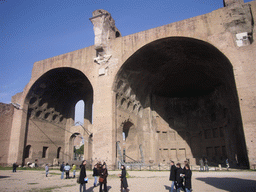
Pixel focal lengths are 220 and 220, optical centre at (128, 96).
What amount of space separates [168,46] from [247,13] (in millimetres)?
5942

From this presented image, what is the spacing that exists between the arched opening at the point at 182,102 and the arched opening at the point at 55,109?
21.6 ft

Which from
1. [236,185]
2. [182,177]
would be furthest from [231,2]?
[182,177]

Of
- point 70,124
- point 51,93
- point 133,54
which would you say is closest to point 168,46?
point 133,54

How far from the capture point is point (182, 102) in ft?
90.2

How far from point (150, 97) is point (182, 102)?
4775mm

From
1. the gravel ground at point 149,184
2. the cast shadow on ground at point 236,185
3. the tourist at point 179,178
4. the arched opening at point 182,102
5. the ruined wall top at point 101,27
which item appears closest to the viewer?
the tourist at point 179,178

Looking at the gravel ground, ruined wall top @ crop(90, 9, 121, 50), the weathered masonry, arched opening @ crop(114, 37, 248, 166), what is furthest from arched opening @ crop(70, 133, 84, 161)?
the gravel ground

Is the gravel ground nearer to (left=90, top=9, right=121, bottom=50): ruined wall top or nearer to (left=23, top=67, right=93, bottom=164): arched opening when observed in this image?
(left=90, top=9, right=121, bottom=50): ruined wall top

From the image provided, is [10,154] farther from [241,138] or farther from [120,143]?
[241,138]

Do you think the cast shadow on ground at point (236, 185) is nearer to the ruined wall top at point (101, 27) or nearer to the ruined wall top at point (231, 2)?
the ruined wall top at point (231, 2)

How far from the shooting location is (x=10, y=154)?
71.4 feet

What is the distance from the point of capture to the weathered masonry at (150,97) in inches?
611

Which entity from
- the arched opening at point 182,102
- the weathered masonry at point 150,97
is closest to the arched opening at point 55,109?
the weathered masonry at point 150,97

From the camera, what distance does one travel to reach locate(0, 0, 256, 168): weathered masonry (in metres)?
15.5
